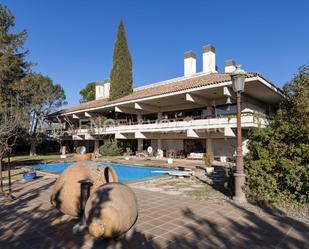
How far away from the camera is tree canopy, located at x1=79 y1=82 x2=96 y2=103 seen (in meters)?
51.7

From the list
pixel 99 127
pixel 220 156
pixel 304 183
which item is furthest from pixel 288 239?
pixel 99 127

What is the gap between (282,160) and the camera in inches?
267

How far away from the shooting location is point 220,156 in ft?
70.2

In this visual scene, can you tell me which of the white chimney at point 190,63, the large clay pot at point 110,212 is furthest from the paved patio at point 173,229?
the white chimney at point 190,63

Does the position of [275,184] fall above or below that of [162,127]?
below

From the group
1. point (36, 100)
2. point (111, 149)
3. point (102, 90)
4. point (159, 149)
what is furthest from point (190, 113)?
point (102, 90)

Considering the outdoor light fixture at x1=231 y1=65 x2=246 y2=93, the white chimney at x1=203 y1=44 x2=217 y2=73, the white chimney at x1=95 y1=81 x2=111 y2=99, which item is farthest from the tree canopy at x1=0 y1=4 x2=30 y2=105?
the outdoor light fixture at x1=231 y1=65 x2=246 y2=93

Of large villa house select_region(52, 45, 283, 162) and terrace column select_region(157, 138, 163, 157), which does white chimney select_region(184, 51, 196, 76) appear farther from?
terrace column select_region(157, 138, 163, 157)

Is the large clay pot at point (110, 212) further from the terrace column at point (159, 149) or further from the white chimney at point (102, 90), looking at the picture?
the white chimney at point (102, 90)

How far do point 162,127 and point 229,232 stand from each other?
17565mm

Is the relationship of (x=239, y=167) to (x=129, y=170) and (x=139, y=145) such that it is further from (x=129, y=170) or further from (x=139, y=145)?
(x=139, y=145)

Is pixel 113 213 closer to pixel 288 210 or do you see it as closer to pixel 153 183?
pixel 288 210

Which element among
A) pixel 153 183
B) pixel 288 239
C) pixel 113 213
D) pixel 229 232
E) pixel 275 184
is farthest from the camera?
pixel 153 183

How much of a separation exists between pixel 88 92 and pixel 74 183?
5021 cm
